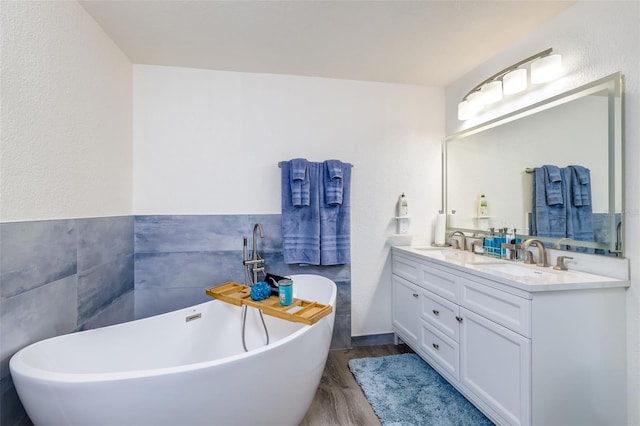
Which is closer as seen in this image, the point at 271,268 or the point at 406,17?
the point at 406,17

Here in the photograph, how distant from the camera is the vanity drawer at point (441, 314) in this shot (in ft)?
5.73

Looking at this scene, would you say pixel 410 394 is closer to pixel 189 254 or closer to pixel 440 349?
pixel 440 349

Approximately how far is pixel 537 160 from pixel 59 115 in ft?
8.85

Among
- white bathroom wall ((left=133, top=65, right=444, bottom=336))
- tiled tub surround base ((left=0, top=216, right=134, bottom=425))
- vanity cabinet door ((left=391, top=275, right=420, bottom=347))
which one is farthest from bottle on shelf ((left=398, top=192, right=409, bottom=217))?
tiled tub surround base ((left=0, top=216, right=134, bottom=425))

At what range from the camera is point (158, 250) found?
85.8 inches

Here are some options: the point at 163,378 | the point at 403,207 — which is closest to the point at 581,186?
the point at 403,207

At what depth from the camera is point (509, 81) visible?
1.85 metres

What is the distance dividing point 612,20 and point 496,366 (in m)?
1.83

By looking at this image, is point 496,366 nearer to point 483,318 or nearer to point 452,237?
point 483,318

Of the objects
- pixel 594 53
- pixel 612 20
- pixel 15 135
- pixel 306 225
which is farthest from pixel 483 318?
pixel 15 135

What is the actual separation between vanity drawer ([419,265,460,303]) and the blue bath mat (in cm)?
62

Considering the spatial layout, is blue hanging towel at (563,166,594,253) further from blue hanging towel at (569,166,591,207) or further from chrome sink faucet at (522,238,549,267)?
chrome sink faucet at (522,238,549,267)

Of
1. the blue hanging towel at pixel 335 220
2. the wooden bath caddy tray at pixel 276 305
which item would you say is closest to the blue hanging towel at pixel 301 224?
the blue hanging towel at pixel 335 220

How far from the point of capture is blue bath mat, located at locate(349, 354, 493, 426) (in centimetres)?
161
